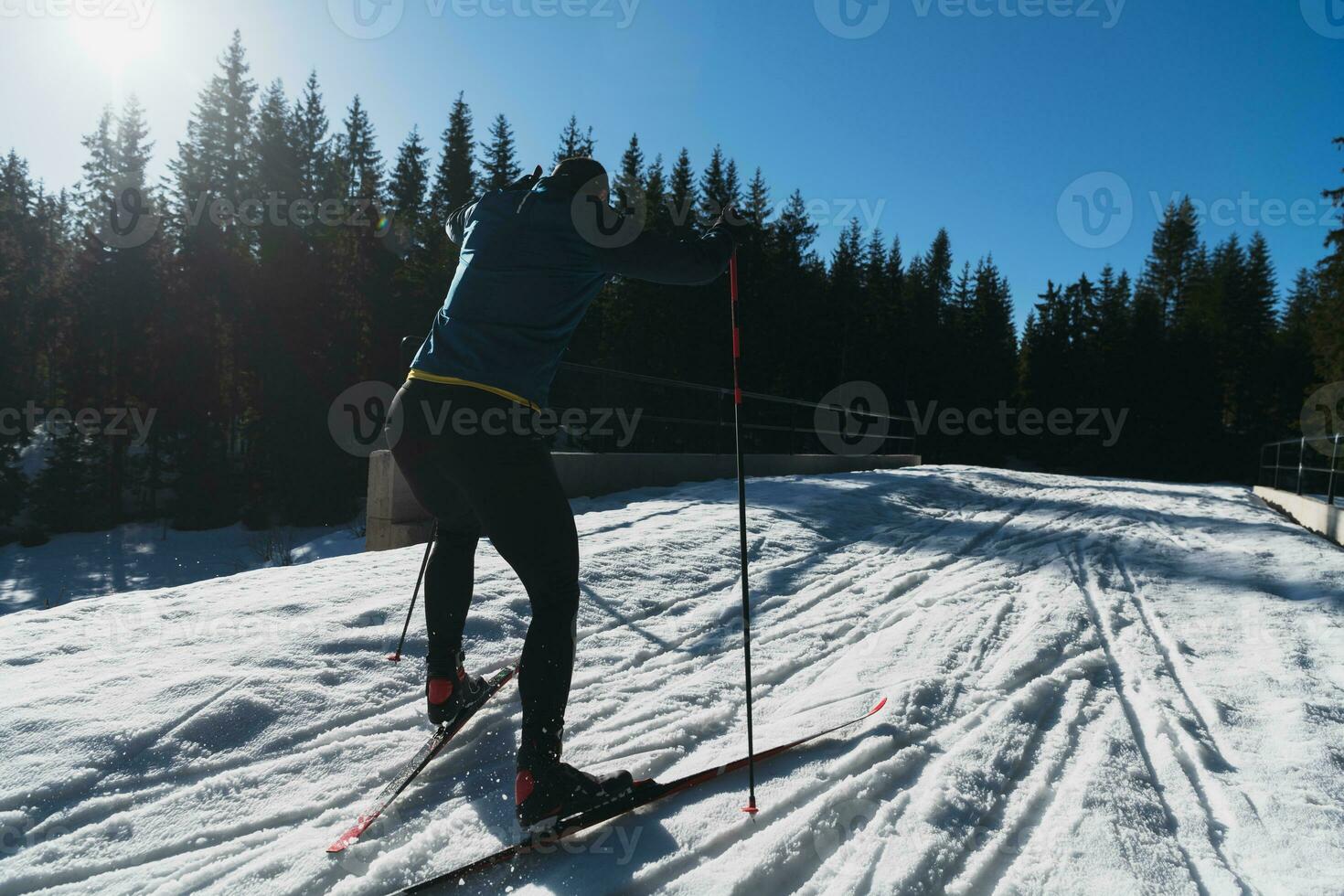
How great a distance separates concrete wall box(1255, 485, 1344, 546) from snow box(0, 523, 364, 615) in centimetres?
1231

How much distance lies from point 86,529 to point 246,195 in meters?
19.1

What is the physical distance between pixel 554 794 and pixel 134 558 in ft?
70.1

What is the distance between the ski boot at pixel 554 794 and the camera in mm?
1858

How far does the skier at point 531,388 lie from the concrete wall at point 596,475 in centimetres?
225

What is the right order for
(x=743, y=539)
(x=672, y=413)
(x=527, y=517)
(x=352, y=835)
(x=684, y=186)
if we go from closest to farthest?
(x=352, y=835) → (x=527, y=517) → (x=743, y=539) → (x=672, y=413) → (x=684, y=186)

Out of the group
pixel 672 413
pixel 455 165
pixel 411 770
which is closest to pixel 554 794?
pixel 411 770

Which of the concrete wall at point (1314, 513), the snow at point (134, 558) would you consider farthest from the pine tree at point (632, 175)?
the concrete wall at point (1314, 513)

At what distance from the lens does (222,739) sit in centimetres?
224

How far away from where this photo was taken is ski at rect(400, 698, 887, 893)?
1.68m

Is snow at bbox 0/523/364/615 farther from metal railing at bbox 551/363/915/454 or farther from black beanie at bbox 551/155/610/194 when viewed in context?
black beanie at bbox 551/155/610/194

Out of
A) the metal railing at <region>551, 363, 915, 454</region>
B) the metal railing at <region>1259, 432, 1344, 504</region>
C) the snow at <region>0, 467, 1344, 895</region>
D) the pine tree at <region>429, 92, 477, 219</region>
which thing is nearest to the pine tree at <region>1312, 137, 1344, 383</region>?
the metal railing at <region>1259, 432, 1344, 504</region>

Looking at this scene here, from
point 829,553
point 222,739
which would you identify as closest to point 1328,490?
point 829,553

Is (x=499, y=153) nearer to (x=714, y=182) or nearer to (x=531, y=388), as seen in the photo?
(x=714, y=182)

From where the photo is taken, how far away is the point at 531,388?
2.02 metres
